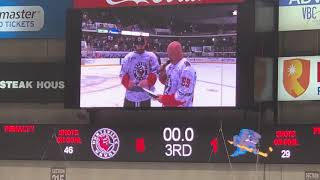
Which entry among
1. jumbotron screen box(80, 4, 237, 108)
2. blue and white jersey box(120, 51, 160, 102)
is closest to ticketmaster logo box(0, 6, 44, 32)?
jumbotron screen box(80, 4, 237, 108)

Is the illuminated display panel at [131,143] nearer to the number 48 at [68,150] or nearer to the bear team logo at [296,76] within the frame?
the number 48 at [68,150]

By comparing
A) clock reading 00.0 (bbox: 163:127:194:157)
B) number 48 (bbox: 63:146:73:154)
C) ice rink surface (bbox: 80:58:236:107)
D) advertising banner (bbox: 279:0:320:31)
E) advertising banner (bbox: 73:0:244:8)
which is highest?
advertising banner (bbox: 73:0:244:8)

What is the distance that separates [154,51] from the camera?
6617mm

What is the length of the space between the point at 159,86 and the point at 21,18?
6.78 feet

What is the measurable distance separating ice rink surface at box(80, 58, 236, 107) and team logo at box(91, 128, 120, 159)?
428mm

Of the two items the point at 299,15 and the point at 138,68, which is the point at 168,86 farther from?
the point at 299,15

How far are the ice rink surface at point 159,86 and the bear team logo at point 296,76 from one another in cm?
66

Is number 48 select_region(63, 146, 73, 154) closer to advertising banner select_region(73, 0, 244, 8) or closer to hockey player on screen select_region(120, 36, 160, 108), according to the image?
hockey player on screen select_region(120, 36, 160, 108)

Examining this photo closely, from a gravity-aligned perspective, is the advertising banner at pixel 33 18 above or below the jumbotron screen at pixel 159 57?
above

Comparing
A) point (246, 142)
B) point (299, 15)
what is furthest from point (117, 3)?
point (246, 142)

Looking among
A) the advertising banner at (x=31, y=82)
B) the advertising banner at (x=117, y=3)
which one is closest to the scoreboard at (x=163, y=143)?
the advertising banner at (x=31, y=82)

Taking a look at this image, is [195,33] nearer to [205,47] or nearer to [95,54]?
[205,47]

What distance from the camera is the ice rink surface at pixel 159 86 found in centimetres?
639

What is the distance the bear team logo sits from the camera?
6.54 meters
